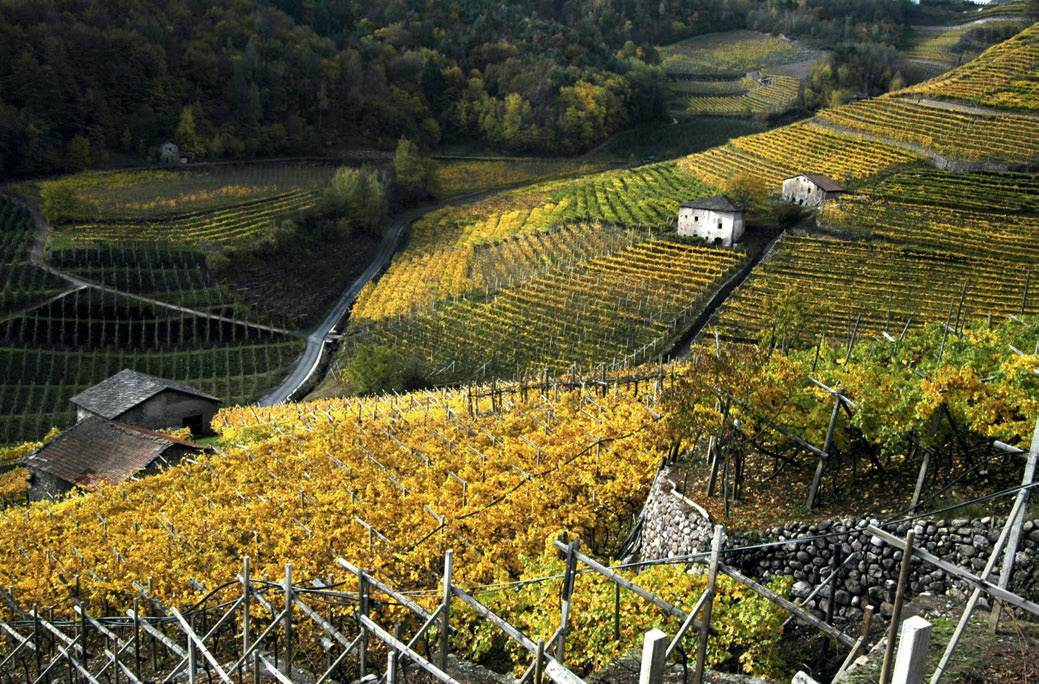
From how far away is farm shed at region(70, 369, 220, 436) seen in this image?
36094mm

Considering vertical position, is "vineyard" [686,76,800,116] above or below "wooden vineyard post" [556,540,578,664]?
above

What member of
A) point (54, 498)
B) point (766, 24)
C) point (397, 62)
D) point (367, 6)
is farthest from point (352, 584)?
point (766, 24)

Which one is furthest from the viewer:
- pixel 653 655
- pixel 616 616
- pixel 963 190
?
pixel 963 190

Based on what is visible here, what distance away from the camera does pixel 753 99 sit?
115 metres

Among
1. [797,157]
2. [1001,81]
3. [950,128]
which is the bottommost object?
[797,157]

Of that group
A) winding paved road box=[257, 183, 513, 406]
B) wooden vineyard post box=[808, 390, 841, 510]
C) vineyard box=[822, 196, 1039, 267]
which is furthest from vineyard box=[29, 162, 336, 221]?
wooden vineyard post box=[808, 390, 841, 510]

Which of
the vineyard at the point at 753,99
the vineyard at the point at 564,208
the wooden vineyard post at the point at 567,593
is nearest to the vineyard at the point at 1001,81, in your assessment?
the vineyard at the point at 564,208

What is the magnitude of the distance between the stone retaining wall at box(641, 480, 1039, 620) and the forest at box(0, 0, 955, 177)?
76.9 m

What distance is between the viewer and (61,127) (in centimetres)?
7869

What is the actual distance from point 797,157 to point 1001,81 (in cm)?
1710

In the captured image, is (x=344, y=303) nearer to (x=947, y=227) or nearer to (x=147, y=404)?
(x=147, y=404)

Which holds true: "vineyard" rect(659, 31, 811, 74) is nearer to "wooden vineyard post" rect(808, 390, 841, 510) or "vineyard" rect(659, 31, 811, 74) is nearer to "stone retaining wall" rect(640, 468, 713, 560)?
"stone retaining wall" rect(640, 468, 713, 560)

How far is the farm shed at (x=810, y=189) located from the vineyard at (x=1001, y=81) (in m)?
17.1

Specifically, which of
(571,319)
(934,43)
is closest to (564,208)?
(571,319)
